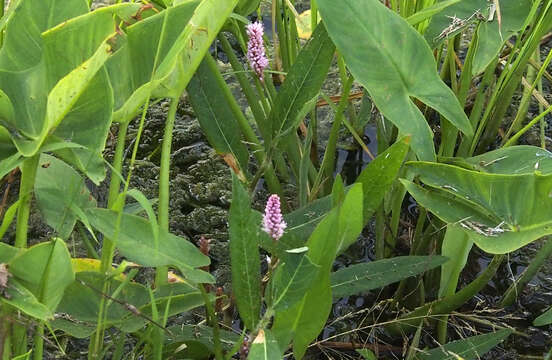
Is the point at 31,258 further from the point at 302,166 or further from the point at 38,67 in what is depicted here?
the point at 302,166

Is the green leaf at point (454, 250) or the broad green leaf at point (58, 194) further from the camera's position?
the green leaf at point (454, 250)

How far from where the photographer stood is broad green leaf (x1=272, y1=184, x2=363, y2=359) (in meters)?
0.89

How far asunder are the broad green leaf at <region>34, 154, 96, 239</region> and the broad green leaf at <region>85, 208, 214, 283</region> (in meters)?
0.07

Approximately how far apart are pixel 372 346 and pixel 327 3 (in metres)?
0.49

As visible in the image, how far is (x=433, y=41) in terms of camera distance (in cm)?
115

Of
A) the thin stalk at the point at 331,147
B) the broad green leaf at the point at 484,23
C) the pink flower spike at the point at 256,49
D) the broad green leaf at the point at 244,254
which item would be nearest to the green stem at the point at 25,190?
the broad green leaf at the point at 244,254

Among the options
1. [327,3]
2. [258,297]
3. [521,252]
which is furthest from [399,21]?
[521,252]

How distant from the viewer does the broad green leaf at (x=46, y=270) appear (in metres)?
0.82

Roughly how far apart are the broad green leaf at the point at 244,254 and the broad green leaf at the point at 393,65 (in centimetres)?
22

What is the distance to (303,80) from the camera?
1174 mm

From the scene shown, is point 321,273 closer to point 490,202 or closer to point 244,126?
point 490,202

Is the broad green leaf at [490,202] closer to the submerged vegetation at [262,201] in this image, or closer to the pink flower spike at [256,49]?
the submerged vegetation at [262,201]

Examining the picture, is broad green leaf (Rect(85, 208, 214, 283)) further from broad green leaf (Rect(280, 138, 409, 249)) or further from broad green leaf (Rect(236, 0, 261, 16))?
broad green leaf (Rect(236, 0, 261, 16))

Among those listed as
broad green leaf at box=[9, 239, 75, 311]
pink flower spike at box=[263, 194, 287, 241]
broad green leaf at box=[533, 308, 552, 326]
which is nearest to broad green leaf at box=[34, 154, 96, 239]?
broad green leaf at box=[9, 239, 75, 311]
